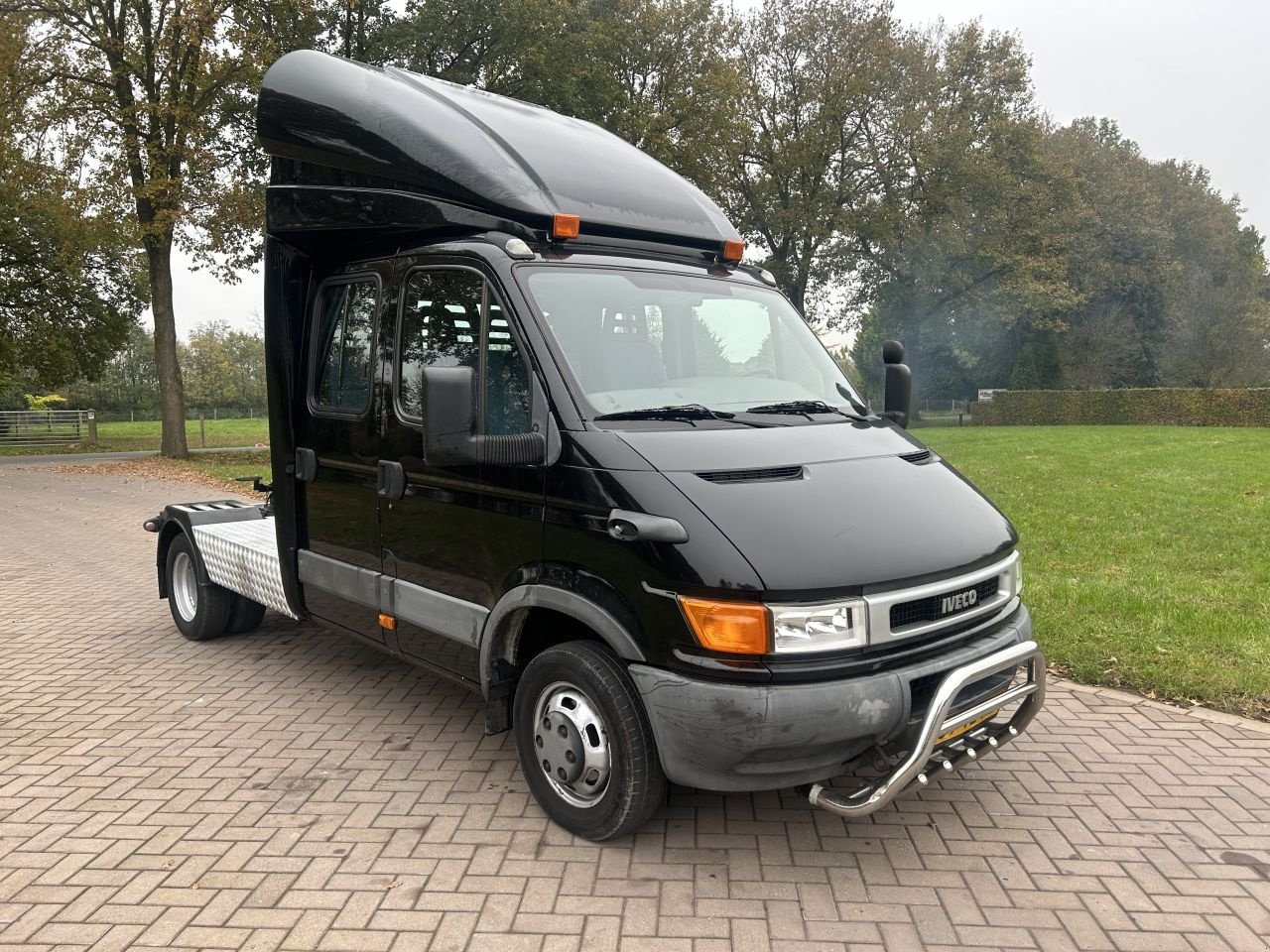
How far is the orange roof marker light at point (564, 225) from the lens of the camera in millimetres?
3705

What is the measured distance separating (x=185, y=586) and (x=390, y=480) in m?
3.25

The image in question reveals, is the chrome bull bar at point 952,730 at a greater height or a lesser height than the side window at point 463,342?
lesser

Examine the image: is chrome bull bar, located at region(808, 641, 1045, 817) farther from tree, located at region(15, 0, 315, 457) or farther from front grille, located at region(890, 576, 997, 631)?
tree, located at region(15, 0, 315, 457)

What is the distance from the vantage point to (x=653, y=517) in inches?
119

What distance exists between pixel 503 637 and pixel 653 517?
1.07m

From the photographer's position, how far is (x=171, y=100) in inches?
753

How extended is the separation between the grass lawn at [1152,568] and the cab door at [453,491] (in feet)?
12.3

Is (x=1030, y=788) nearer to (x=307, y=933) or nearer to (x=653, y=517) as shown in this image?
(x=653, y=517)

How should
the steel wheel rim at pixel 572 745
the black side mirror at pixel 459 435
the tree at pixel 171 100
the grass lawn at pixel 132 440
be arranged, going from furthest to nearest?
the grass lawn at pixel 132 440 → the tree at pixel 171 100 → the steel wheel rim at pixel 572 745 → the black side mirror at pixel 459 435

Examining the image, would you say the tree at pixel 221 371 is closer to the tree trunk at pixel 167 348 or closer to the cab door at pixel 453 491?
the tree trunk at pixel 167 348

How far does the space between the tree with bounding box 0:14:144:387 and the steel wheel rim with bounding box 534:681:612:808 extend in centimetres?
1968

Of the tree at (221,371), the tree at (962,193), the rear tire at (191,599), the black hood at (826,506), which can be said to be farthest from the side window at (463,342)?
the tree at (221,371)

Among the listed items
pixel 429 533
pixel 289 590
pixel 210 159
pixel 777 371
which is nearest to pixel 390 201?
pixel 429 533

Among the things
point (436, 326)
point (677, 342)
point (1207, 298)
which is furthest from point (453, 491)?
point (1207, 298)
